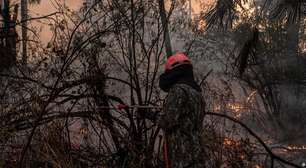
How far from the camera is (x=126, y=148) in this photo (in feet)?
23.0

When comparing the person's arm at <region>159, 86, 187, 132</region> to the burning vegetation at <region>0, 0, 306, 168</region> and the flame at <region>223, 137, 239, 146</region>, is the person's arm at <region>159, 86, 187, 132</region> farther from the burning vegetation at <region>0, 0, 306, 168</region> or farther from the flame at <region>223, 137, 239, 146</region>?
the flame at <region>223, 137, 239, 146</region>

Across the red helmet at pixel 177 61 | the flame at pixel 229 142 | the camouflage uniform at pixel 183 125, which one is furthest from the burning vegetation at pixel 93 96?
the red helmet at pixel 177 61

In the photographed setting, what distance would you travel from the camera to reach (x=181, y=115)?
5547mm

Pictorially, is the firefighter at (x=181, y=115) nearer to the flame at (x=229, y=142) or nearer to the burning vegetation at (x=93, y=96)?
the burning vegetation at (x=93, y=96)

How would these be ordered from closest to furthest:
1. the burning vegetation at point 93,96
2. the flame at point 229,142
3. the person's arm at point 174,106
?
1. the person's arm at point 174,106
2. the burning vegetation at point 93,96
3. the flame at point 229,142

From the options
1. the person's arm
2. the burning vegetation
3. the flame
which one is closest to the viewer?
the person's arm

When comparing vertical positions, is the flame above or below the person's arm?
below

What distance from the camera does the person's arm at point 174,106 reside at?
5500 mm

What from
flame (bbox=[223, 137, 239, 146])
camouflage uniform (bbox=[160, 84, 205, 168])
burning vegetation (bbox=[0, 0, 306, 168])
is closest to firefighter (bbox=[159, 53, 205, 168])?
camouflage uniform (bbox=[160, 84, 205, 168])

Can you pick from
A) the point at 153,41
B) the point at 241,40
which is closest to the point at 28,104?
the point at 153,41

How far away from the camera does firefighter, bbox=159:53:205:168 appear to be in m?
5.52

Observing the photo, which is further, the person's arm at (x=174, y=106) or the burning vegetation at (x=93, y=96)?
the burning vegetation at (x=93, y=96)

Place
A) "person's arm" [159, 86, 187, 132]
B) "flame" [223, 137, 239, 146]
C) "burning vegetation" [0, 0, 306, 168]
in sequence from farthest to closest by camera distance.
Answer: "flame" [223, 137, 239, 146] → "burning vegetation" [0, 0, 306, 168] → "person's arm" [159, 86, 187, 132]

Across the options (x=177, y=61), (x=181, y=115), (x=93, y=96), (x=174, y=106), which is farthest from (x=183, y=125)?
(x=93, y=96)
